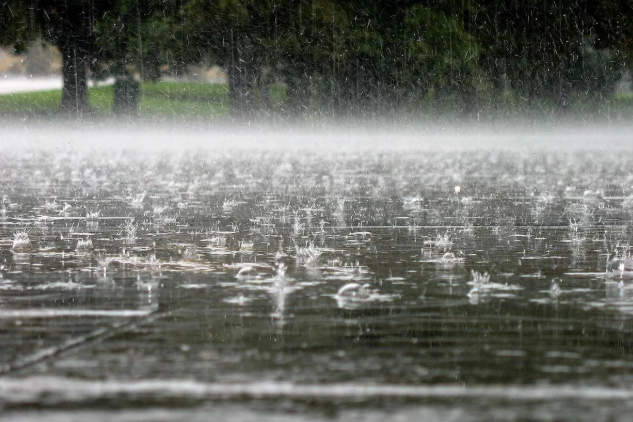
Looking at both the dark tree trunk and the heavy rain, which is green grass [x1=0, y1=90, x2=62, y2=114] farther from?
Answer: the heavy rain

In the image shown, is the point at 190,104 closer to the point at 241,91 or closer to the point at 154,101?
the point at 154,101

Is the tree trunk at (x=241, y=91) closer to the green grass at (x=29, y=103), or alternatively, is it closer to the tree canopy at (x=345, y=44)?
the tree canopy at (x=345, y=44)

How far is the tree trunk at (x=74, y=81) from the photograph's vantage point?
1905 inches

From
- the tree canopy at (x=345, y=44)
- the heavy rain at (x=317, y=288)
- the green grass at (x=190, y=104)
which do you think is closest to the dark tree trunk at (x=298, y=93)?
the tree canopy at (x=345, y=44)

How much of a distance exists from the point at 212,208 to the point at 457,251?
15.3ft

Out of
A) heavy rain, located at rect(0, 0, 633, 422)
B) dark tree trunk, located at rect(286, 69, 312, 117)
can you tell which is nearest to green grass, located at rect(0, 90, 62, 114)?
dark tree trunk, located at rect(286, 69, 312, 117)

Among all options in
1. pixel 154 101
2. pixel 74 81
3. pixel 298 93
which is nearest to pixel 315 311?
pixel 298 93

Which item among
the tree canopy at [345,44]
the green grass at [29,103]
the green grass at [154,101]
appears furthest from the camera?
the green grass at [29,103]

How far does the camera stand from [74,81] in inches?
1918

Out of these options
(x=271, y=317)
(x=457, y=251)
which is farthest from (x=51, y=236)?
(x=271, y=317)

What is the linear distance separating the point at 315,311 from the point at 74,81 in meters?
44.4

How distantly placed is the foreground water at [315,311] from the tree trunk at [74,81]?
118 ft

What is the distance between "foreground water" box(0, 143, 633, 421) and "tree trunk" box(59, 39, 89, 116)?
118ft

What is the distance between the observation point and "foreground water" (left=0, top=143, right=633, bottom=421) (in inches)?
149
